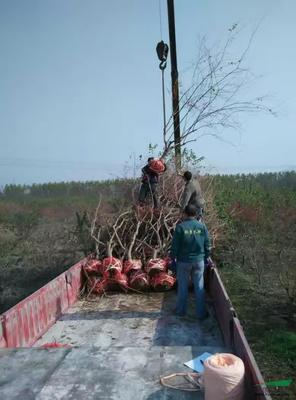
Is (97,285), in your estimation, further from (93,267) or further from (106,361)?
(106,361)

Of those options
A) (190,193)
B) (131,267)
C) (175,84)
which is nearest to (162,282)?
(131,267)

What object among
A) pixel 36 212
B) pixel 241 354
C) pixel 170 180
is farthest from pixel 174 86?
pixel 36 212

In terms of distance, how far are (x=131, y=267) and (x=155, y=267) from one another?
0.42 metres

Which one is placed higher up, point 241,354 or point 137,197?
point 137,197

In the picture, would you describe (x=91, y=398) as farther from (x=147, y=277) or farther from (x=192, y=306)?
(x=147, y=277)

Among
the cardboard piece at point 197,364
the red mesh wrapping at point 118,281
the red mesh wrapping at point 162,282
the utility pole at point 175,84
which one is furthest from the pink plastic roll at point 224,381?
the utility pole at point 175,84

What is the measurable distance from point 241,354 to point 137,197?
6.41m

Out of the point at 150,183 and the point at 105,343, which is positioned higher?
the point at 150,183

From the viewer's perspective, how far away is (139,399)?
8.96 feet

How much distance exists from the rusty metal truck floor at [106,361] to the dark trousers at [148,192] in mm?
3691

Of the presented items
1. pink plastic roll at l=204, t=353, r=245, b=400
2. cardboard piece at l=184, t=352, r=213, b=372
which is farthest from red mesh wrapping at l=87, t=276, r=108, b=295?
pink plastic roll at l=204, t=353, r=245, b=400

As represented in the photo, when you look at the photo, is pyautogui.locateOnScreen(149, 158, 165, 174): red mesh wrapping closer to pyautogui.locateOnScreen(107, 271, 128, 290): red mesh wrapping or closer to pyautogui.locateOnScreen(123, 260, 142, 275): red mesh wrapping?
pyautogui.locateOnScreen(123, 260, 142, 275): red mesh wrapping

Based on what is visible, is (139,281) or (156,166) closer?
→ (139,281)

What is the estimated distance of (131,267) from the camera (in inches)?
267
